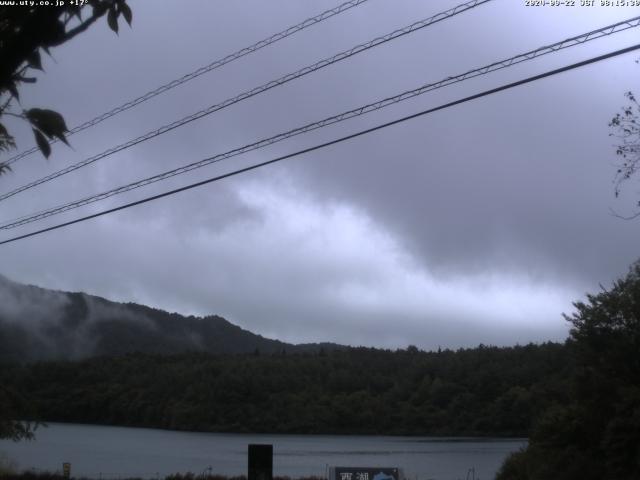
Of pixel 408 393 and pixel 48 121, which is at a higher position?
pixel 408 393

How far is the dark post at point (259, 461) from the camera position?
14.3 metres

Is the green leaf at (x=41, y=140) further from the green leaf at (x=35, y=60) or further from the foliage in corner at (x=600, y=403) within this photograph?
the foliage in corner at (x=600, y=403)

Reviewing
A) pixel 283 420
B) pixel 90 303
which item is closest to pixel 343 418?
pixel 283 420

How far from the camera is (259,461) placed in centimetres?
1432

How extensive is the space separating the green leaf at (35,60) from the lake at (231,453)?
37098 mm

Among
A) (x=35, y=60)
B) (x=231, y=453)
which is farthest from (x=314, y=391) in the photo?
(x=35, y=60)

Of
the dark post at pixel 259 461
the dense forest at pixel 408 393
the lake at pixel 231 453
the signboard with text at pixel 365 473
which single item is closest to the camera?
the dark post at pixel 259 461

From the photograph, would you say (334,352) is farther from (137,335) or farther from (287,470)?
(287,470)

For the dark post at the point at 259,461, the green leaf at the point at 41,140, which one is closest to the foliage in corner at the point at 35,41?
the green leaf at the point at 41,140

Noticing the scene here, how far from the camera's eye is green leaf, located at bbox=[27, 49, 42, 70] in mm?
3564

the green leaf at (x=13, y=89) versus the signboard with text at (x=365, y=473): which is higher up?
the green leaf at (x=13, y=89)

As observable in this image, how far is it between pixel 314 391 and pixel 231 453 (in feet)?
84.2

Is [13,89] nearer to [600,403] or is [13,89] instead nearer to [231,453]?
[600,403]

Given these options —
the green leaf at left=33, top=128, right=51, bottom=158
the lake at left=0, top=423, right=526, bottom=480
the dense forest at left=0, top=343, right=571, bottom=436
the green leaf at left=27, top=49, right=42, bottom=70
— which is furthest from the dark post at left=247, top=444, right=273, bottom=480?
the dense forest at left=0, top=343, right=571, bottom=436
